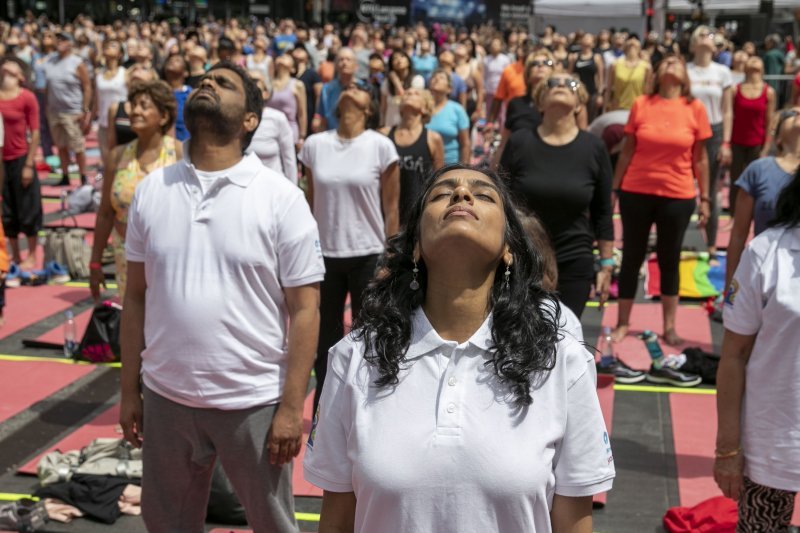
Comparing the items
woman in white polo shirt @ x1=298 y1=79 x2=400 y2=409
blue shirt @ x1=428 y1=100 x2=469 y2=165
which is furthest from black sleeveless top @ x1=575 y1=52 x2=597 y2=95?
woman in white polo shirt @ x1=298 y1=79 x2=400 y2=409

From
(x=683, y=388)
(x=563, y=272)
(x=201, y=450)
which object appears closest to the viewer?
(x=201, y=450)

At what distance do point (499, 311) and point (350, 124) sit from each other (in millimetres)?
4001

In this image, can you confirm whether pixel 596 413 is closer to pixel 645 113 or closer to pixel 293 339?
pixel 293 339

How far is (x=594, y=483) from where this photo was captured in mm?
2541

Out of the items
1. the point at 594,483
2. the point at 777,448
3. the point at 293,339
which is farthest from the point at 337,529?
the point at 777,448

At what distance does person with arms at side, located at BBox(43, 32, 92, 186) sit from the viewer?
14.6 meters

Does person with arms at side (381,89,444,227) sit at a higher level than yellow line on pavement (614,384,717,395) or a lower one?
higher

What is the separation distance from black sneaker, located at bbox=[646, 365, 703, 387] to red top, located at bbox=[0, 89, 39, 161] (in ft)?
20.4

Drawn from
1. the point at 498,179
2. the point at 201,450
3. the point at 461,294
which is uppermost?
the point at 498,179

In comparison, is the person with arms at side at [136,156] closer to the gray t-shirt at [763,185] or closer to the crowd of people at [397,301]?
the crowd of people at [397,301]

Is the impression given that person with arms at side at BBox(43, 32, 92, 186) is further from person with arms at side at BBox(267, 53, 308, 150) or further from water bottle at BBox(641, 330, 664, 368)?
water bottle at BBox(641, 330, 664, 368)

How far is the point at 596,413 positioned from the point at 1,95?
9482 mm

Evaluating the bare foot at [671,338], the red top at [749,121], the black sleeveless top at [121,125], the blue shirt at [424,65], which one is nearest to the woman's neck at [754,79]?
the red top at [749,121]

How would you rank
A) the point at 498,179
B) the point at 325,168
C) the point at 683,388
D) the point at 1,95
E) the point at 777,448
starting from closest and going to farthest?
the point at 498,179
the point at 777,448
the point at 325,168
the point at 683,388
the point at 1,95
